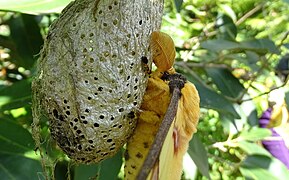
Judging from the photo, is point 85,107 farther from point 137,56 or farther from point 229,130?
point 229,130

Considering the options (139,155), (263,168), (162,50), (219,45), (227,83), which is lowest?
(263,168)

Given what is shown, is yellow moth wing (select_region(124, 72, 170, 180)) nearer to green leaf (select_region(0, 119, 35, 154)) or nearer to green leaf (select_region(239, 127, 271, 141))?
green leaf (select_region(0, 119, 35, 154))

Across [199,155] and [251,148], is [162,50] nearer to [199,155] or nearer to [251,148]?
[199,155]

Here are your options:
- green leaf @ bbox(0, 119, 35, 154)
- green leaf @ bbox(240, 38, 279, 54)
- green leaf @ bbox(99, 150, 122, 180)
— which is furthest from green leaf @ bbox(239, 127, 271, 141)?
green leaf @ bbox(0, 119, 35, 154)

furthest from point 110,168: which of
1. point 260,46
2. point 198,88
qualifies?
point 260,46

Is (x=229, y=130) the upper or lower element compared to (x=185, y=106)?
lower

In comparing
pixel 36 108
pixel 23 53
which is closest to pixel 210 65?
pixel 23 53
